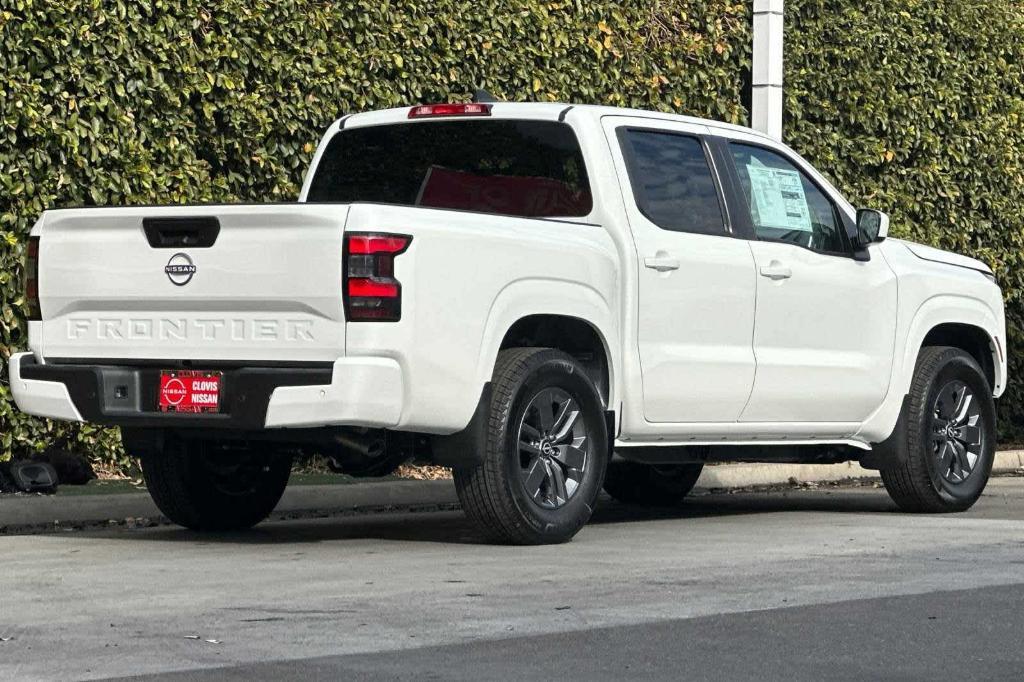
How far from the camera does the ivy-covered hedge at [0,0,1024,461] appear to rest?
1125 centimetres

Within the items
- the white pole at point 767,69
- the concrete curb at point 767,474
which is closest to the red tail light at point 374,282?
the concrete curb at point 767,474

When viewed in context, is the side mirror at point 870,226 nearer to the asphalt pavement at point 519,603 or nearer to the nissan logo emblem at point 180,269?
the asphalt pavement at point 519,603

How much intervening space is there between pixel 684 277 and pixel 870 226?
4.72 feet

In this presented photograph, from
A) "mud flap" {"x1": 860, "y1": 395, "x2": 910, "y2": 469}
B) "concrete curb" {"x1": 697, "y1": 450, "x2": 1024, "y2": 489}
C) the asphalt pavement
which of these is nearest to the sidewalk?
"concrete curb" {"x1": 697, "y1": 450, "x2": 1024, "y2": 489}

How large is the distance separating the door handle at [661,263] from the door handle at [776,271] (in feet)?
2.19

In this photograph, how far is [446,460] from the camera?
29.2 ft

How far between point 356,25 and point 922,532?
4.69 meters

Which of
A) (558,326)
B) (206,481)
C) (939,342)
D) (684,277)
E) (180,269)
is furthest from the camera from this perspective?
(939,342)

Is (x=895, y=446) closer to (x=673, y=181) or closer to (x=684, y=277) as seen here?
(x=684, y=277)

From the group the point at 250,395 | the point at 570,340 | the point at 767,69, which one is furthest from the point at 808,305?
the point at 767,69

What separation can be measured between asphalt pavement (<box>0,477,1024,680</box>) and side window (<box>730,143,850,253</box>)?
4.75 ft

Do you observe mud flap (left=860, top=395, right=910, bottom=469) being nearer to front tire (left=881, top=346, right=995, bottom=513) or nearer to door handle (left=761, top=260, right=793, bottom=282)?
front tire (left=881, top=346, right=995, bottom=513)

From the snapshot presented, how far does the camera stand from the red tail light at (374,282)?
841 cm

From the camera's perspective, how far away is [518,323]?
30.5 ft
